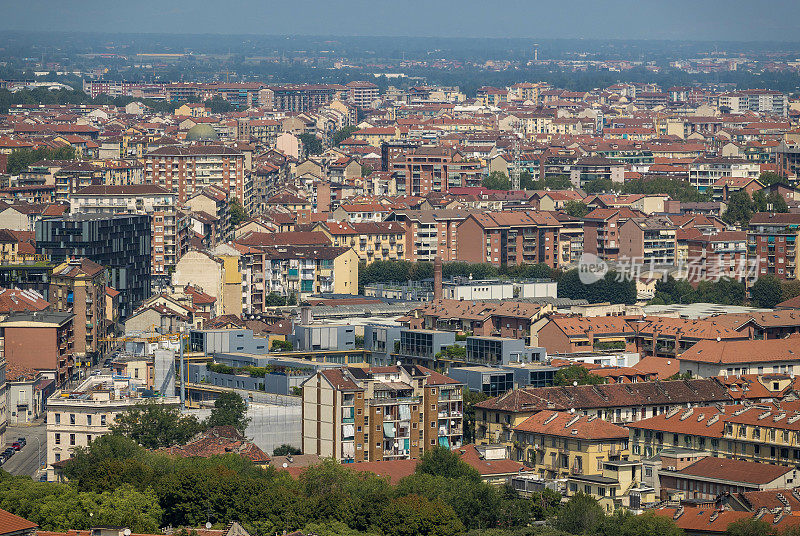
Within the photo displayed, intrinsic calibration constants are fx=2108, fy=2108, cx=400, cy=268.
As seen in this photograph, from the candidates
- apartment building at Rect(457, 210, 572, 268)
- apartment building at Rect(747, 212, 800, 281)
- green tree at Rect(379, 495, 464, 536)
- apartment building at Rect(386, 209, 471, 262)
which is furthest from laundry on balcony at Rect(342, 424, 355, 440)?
apartment building at Rect(386, 209, 471, 262)

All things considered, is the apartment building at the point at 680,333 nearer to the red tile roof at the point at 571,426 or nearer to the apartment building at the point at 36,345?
the red tile roof at the point at 571,426

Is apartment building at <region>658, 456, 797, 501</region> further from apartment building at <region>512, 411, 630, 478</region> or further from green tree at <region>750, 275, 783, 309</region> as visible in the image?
green tree at <region>750, 275, 783, 309</region>

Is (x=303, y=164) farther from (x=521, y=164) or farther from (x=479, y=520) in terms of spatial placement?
(x=479, y=520)

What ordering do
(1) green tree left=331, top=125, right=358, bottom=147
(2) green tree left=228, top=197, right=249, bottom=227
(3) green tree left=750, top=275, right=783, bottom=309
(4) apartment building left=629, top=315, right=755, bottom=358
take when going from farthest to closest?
(1) green tree left=331, top=125, right=358, bottom=147 < (2) green tree left=228, top=197, right=249, bottom=227 < (3) green tree left=750, top=275, right=783, bottom=309 < (4) apartment building left=629, top=315, right=755, bottom=358

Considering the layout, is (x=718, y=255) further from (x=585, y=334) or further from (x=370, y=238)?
(x=585, y=334)

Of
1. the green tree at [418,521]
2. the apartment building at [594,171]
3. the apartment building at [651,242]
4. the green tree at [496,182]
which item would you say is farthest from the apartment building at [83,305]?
the apartment building at [594,171]

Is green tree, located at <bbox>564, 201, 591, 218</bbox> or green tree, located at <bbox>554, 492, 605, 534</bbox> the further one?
green tree, located at <bbox>564, 201, 591, 218</bbox>

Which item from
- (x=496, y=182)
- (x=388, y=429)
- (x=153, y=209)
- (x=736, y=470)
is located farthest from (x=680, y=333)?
(x=496, y=182)
